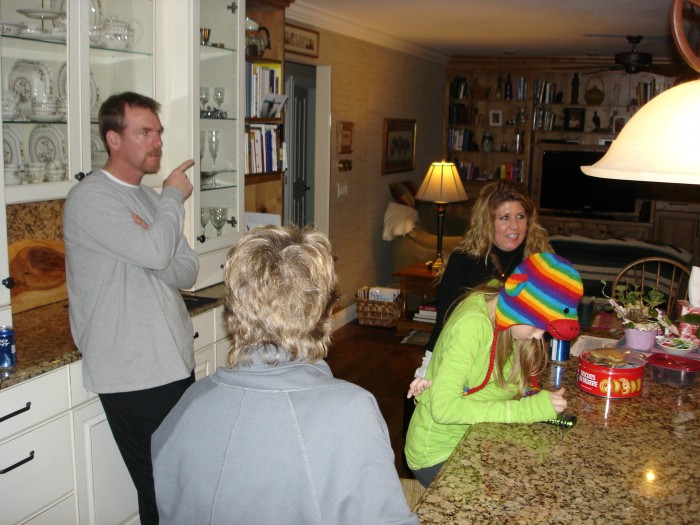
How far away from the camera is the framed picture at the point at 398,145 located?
22.7 feet

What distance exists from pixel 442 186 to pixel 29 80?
3.90 m

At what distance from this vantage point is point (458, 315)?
184 cm

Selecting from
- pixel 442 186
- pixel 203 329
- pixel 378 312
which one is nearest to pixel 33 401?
pixel 203 329

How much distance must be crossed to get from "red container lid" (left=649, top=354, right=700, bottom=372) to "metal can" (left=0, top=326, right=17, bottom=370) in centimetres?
188

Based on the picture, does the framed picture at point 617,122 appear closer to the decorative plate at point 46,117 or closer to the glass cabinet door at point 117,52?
the glass cabinet door at point 117,52

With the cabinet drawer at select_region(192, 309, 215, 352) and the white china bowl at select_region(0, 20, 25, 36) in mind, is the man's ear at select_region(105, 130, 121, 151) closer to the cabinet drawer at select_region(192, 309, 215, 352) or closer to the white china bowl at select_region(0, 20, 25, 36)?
the white china bowl at select_region(0, 20, 25, 36)

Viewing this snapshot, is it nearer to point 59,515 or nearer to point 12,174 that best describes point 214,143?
point 12,174

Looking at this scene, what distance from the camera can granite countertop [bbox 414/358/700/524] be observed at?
4.51 feet

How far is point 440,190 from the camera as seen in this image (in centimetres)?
589

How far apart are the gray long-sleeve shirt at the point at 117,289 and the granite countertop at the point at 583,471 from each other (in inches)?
42.6

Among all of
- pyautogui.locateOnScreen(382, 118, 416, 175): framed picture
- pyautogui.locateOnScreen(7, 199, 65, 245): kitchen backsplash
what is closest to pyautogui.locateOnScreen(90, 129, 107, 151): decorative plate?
pyautogui.locateOnScreen(7, 199, 65, 245): kitchen backsplash

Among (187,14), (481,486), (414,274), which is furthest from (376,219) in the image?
(481,486)

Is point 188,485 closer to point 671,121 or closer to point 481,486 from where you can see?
point 481,486

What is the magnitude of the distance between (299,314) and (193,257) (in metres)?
1.40
